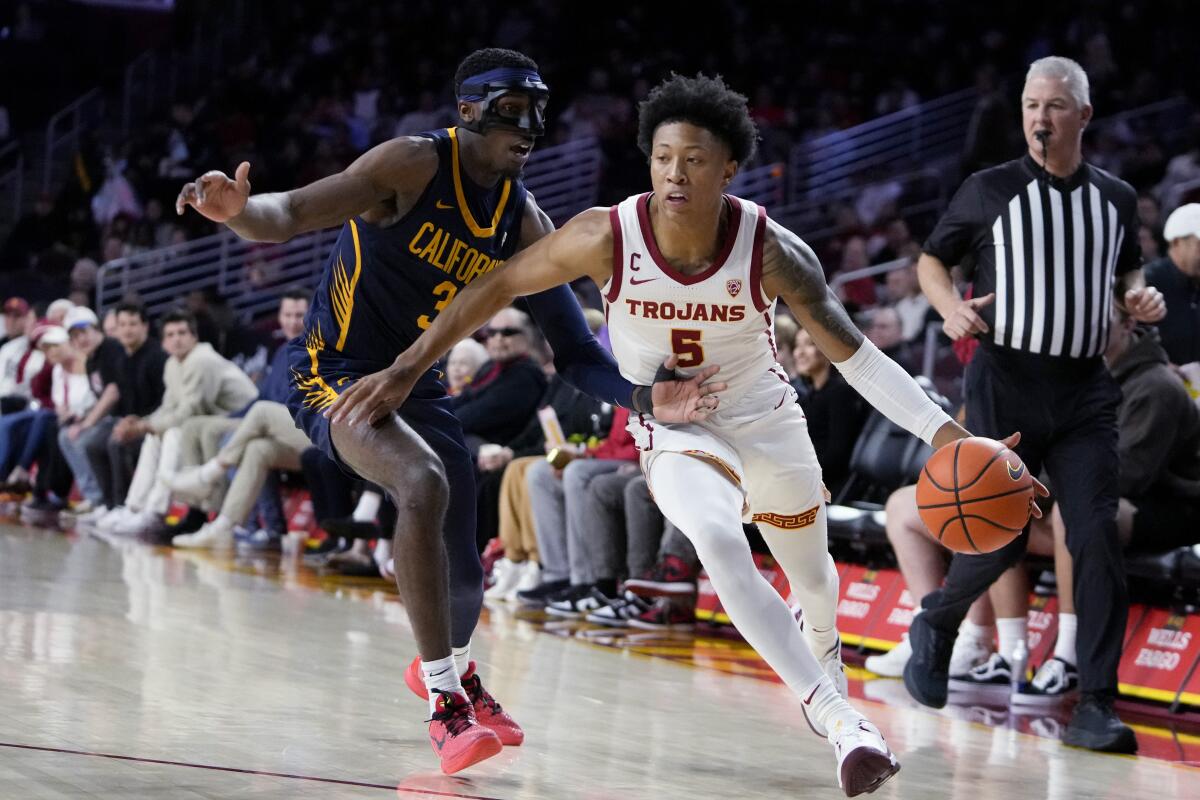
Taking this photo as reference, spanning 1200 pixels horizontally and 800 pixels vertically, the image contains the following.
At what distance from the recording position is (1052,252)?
209 inches

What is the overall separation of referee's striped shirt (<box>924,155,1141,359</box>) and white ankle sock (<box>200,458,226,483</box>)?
257 inches

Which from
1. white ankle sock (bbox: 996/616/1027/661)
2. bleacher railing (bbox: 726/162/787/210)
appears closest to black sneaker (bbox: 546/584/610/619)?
white ankle sock (bbox: 996/616/1027/661)

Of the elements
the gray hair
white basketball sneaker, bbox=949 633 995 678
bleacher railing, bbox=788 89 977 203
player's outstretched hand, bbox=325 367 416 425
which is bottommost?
white basketball sneaker, bbox=949 633 995 678

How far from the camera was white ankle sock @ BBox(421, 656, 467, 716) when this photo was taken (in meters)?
4.14

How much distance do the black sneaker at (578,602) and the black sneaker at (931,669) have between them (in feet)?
9.01

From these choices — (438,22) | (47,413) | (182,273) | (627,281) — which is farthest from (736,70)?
(627,281)

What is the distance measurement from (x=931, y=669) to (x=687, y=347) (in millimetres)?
1888

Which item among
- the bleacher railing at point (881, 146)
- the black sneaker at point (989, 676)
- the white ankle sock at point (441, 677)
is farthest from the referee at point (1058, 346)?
the bleacher railing at point (881, 146)

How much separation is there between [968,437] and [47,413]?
35.9ft

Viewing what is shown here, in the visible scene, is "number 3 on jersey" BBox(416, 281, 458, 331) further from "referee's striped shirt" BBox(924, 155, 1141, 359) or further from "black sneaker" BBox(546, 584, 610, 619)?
"black sneaker" BBox(546, 584, 610, 619)

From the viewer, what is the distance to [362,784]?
3.83 m

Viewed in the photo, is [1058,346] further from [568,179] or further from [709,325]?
[568,179]

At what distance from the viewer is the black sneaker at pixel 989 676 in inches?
255

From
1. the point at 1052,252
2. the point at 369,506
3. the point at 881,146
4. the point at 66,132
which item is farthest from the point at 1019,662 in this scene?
the point at 66,132
